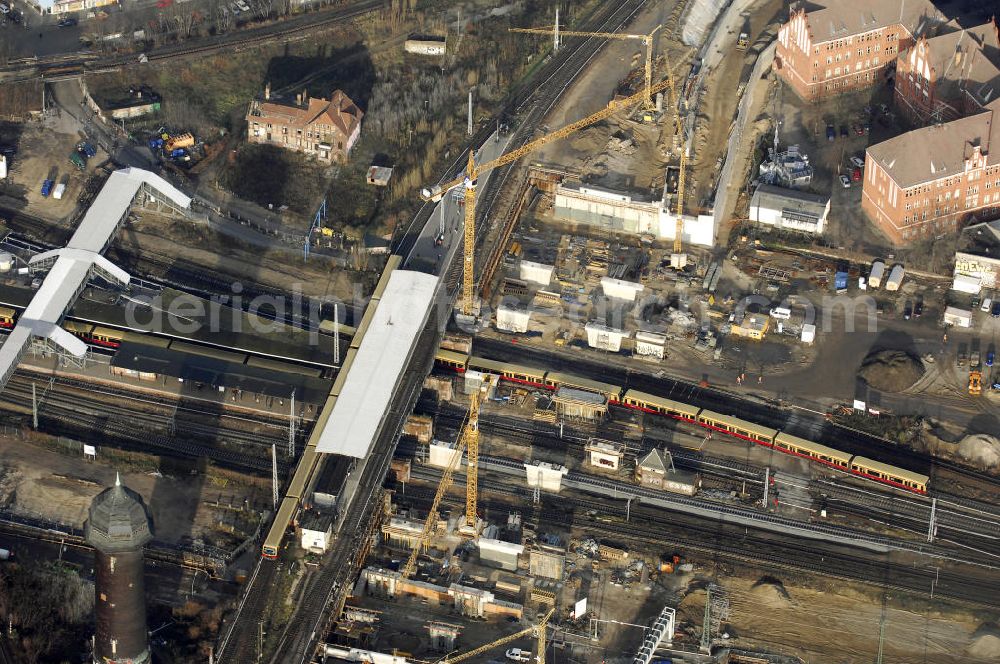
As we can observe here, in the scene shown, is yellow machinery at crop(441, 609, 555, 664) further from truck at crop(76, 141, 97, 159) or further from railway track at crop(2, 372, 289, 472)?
truck at crop(76, 141, 97, 159)

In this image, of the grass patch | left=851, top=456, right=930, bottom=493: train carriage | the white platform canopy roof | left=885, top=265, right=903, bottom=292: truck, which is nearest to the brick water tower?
the white platform canopy roof

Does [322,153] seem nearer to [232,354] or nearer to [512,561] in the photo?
[232,354]

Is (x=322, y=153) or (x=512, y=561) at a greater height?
(x=322, y=153)

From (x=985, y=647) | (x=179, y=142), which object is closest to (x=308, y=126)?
(x=179, y=142)

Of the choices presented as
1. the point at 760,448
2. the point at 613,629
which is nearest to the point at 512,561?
the point at 613,629

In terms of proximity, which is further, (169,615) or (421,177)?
(421,177)

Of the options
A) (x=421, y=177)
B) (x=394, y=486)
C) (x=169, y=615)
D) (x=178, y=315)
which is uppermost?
(x=421, y=177)
